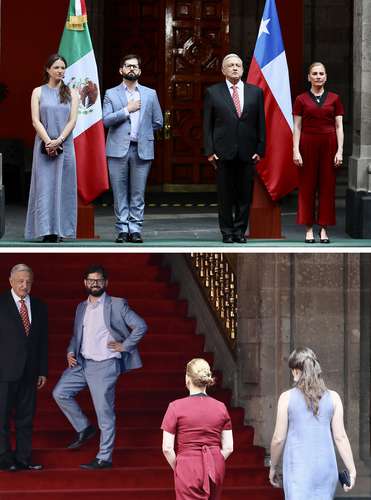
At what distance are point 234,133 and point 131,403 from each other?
3.96 metres

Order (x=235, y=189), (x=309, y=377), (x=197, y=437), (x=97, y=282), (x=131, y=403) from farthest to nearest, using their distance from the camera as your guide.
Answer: (x=131, y=403) → (x=97, y=282) → (x=235, y=189) → (x=197, y=437) → (x=309, y=377)

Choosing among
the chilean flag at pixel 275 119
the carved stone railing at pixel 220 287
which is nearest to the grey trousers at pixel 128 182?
the chilean flag at pixel 275 119

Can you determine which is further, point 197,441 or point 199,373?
point 197,441

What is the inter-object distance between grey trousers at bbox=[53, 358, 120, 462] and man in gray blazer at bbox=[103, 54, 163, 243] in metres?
1.93

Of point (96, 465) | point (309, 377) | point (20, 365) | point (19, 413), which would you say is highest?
point (309, 377)

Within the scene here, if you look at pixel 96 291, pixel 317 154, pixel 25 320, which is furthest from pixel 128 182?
pixel 25 320

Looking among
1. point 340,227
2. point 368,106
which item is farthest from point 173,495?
point 368,106

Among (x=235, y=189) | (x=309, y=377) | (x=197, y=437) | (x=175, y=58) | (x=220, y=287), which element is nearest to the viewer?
(x=309, y=377)

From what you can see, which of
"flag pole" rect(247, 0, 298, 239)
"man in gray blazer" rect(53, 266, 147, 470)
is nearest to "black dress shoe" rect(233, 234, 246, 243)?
"flag pole" rect(247, 0, 298, 239)

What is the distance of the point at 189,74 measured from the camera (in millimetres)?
20062

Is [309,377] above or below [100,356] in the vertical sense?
above

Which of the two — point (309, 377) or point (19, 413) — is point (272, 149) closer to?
point (19, 413)

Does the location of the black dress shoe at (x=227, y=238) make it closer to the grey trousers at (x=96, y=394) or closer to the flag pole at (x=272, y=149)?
the flag pole at (x=272, y=149)

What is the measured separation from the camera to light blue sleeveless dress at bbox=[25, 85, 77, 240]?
13.6 meters
